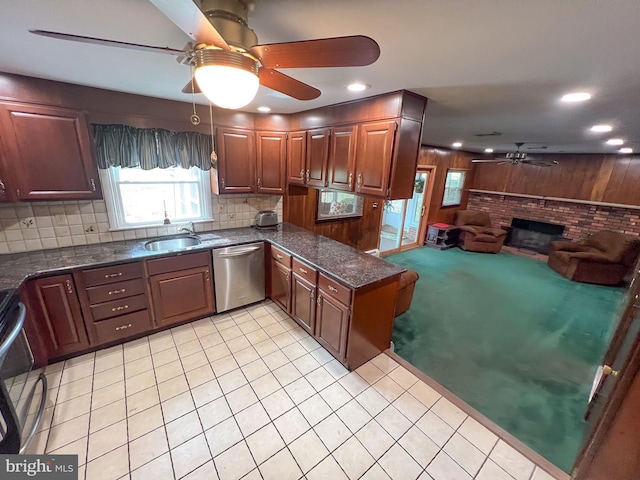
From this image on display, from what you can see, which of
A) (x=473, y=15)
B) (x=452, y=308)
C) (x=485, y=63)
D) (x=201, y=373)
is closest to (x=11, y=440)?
(x=201, y=373)

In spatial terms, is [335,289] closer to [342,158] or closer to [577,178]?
[342,158]

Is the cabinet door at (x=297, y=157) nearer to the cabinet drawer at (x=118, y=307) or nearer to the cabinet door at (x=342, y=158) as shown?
the cabinet door at (x=342, y=158)

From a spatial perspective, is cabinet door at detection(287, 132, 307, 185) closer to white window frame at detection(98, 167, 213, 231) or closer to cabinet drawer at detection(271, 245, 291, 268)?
cabinet drawer at detection(271, 245, 291, 268)

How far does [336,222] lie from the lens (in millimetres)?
4273

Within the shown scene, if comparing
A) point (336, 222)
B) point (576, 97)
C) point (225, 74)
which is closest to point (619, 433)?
point (225, 74)

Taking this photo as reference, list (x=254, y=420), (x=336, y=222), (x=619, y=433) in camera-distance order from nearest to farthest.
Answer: (x=619, y=433)
(x=254, y=420)
(x=336, y=222)

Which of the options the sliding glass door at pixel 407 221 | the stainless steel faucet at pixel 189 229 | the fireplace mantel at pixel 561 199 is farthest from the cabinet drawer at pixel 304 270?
the fireplace mantel at pixel 561 199

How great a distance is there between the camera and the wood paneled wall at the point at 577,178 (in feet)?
16.3

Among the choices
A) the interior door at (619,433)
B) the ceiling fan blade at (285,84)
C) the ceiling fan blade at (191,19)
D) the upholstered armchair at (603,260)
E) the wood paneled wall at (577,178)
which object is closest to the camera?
the ceiling fan blade at (191,19)

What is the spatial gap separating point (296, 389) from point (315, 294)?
79 centimetres

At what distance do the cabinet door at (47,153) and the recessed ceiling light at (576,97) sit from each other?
3.76 meters

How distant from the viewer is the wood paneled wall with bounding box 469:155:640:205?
4.96 m

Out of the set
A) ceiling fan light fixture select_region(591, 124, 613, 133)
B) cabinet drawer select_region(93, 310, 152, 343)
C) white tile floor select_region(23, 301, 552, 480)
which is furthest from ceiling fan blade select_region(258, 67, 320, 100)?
ceiling fan light fixture select_region(591, 124, 613, 133)

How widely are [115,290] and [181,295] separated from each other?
54cm
